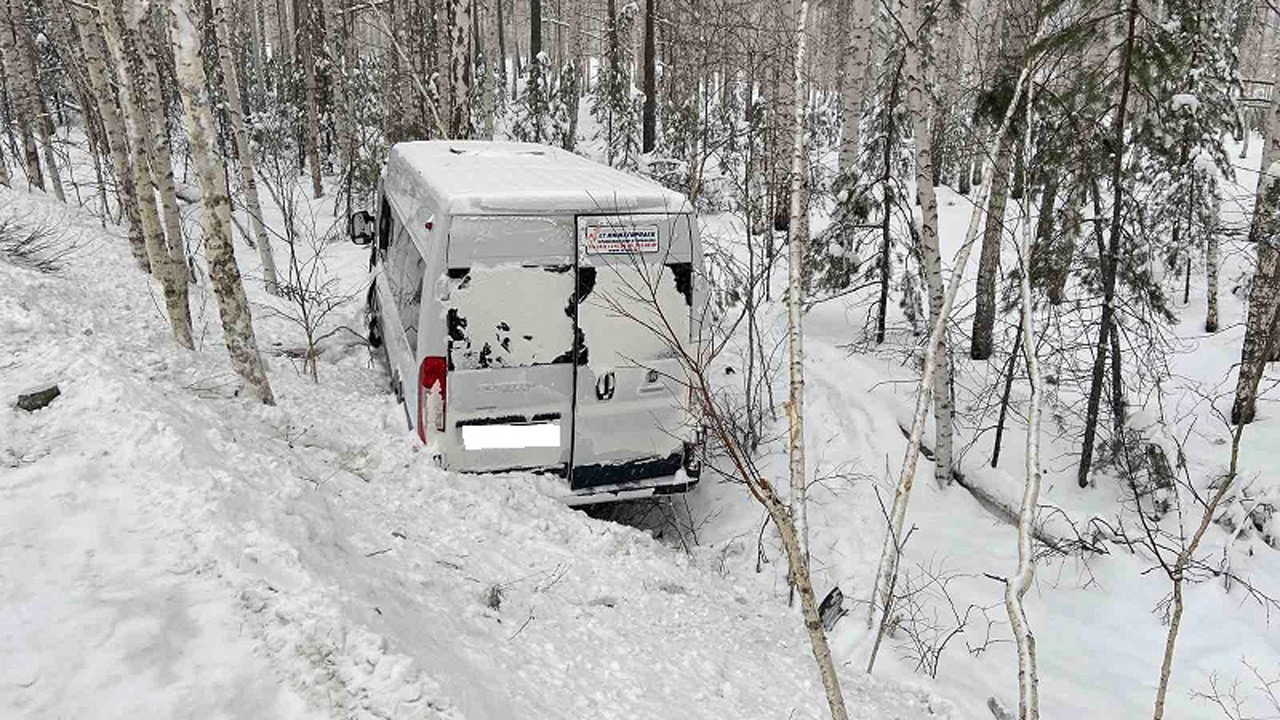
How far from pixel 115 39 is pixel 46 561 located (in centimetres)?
474

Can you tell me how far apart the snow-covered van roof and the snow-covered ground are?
1832mm

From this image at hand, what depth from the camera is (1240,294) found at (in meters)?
13.2

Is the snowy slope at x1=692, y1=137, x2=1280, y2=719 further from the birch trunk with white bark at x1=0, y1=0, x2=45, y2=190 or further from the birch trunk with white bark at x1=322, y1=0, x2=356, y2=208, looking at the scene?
the birch trunk with white bark at x1=0, y1=0, x2=45, y2=190

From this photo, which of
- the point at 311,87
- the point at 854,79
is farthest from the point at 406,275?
the point at 311,87

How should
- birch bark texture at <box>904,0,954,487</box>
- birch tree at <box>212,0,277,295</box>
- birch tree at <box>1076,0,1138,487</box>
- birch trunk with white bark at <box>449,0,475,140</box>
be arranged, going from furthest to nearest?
birch tree at <box>212,0,277,295</box> < birch trunk with white bark at <box>449,0,475,140</box> < birch bark texture at <box>904,0,954,487</box> < birch tree at <box>1076,0,1138,487</box>

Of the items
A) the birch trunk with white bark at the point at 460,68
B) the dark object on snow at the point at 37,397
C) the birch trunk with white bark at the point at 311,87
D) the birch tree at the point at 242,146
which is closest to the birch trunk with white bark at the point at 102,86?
the birch tree at the point at 242,146

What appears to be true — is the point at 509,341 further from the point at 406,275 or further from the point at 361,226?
the point at 361,226

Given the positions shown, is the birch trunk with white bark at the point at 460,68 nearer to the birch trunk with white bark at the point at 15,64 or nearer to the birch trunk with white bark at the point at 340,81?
the birch trunk with white bark at the point at 340,81

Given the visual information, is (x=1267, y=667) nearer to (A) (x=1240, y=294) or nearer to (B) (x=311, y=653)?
(B) (x=311, y=653)

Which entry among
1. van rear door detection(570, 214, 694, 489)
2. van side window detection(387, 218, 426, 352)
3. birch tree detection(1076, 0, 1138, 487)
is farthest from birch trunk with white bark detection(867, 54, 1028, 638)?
van side window detection(387, 218, 426, 352)

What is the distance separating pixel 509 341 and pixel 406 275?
148cm

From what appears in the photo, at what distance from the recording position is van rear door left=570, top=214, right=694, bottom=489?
17.6 ft

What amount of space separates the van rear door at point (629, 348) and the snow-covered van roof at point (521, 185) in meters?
0.11

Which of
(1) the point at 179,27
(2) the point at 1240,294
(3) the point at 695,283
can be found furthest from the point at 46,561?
(2) the point at 1240,294
